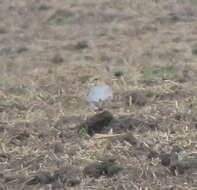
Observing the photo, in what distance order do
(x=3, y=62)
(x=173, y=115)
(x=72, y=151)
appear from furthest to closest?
(x=3, y=62), (x=173, y=115), (x=72, y=151)

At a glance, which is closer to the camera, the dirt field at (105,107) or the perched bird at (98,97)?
the dirt field at (105,107)

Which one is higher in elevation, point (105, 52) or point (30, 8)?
point (30, 8)

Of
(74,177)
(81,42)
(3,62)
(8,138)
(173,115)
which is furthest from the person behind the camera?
(81,42)

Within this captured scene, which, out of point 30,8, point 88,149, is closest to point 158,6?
point 30,8

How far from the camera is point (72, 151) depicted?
3.61 metres

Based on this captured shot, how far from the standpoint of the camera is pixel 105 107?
4605 millimetres

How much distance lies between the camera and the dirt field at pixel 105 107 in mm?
3273

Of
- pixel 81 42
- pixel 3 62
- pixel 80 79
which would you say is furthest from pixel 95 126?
pixel 81 42

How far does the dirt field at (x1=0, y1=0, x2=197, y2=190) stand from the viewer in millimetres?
3273

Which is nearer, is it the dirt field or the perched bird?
the dirt field

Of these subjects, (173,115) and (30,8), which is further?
(30,8)

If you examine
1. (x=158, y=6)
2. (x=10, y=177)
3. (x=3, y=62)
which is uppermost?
(x=158, y=6)

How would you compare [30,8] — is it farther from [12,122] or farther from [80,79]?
[12,122]

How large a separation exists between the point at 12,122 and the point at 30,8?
6.94 meters
